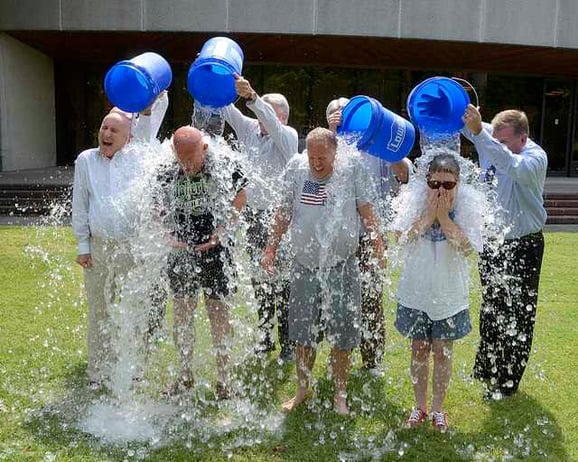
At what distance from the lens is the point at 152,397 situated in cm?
445

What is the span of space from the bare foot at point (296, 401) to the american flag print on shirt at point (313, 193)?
1260 millimetres

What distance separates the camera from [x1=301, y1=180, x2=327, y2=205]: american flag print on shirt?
13.5ft

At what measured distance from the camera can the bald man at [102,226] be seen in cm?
451

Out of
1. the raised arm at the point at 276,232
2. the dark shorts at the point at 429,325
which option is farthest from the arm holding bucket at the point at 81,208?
the dark shorts at the point at 429,325

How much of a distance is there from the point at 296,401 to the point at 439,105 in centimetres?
211

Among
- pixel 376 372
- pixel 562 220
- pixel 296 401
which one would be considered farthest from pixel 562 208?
pixel 296 401

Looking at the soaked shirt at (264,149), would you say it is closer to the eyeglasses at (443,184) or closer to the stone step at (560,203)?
the eyeglasses at (443,184)

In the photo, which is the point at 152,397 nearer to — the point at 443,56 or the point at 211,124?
the point at 211,124

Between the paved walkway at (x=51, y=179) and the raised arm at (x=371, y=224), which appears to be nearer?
the raised arm at (x=371, y=224)

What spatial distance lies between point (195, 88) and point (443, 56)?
15.4m

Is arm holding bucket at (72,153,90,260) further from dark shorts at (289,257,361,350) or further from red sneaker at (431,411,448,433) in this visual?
red sneaker at (431,411,448,433)

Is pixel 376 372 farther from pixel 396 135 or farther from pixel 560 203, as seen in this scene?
pixel 560 203

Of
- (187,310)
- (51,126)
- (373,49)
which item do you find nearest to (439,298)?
(187,310)

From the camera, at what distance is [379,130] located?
4227 mm
